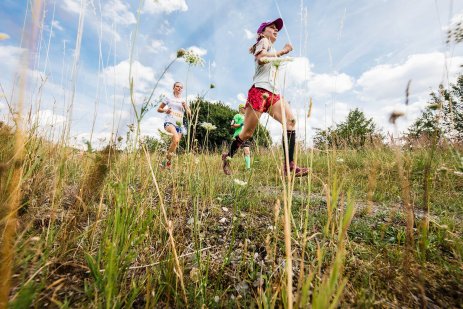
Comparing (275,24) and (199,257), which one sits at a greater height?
(275,24)

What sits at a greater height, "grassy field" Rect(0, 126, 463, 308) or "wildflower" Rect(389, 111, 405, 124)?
"wildflower" Rect(389, 111, 405, 124)

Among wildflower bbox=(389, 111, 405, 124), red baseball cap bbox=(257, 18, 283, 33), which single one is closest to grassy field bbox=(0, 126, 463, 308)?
wildflower bbox=(389, 111, 405, 124)

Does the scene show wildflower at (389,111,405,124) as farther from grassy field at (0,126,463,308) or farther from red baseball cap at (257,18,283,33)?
red baseball cap at (257,18,283,33)

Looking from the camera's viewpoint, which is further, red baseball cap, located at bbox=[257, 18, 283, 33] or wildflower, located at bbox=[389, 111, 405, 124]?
red baseball cap, located at bbox=[257, 18, 283, 33]

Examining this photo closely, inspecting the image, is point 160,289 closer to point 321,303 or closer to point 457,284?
point 321,303

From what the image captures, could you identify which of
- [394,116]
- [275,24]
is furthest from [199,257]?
[275,24]

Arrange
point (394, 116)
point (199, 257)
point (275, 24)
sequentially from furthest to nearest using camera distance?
point (275, 24) < point (199, 257) < point (394, 116)

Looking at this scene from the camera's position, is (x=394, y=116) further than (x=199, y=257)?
No

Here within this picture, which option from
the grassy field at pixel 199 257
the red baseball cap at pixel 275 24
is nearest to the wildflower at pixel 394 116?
the grassy field at pixel 199 257

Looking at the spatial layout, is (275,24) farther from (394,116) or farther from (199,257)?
(199,257)

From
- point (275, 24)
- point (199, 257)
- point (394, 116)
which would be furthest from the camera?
point (275, 24)

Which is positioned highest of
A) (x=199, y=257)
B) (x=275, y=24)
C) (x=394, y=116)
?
(x=275, y=24)

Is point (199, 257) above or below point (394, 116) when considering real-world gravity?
below

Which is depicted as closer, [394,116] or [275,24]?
[394,116]
